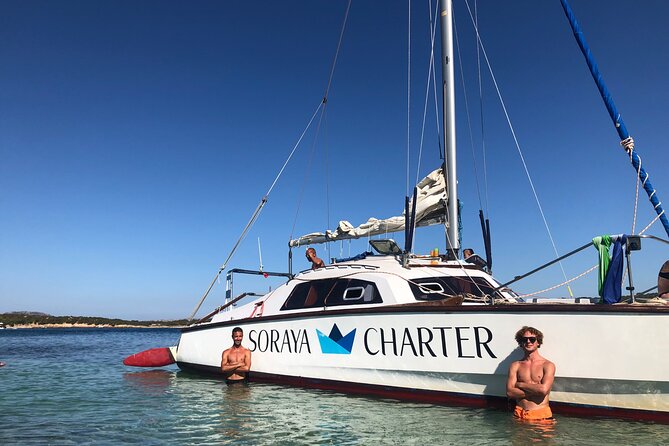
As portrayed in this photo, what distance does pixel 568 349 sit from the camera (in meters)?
6.25

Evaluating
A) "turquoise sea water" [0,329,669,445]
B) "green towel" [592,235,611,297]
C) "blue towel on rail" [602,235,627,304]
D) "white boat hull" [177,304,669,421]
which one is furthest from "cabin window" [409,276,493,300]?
"blue towel on rail" [602,235,627,304]

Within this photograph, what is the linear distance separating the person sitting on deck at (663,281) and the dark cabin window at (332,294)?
4.07 metres

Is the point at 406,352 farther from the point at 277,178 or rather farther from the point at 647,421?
the point at 277,178

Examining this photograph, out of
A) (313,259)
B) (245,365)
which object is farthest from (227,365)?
(313,259)

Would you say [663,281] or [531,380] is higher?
[663,281]

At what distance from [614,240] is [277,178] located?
746 cm

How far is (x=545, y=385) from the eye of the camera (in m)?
6.11

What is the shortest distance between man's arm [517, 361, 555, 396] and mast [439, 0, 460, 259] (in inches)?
151

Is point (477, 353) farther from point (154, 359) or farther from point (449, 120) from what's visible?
point (154, 359)

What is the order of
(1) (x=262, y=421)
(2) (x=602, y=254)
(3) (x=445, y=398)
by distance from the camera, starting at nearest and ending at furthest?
(2) (x=602, y=254)
(1) (x=262, y=421)
(3) (x=445, y=398)

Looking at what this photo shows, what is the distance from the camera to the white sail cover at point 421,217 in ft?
33.9

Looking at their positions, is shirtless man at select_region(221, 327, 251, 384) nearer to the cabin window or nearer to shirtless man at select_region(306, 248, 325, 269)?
shirtless man at select_region(306, 248, 325, 269)

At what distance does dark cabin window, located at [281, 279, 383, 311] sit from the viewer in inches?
335

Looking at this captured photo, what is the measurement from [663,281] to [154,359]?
11009 mm
